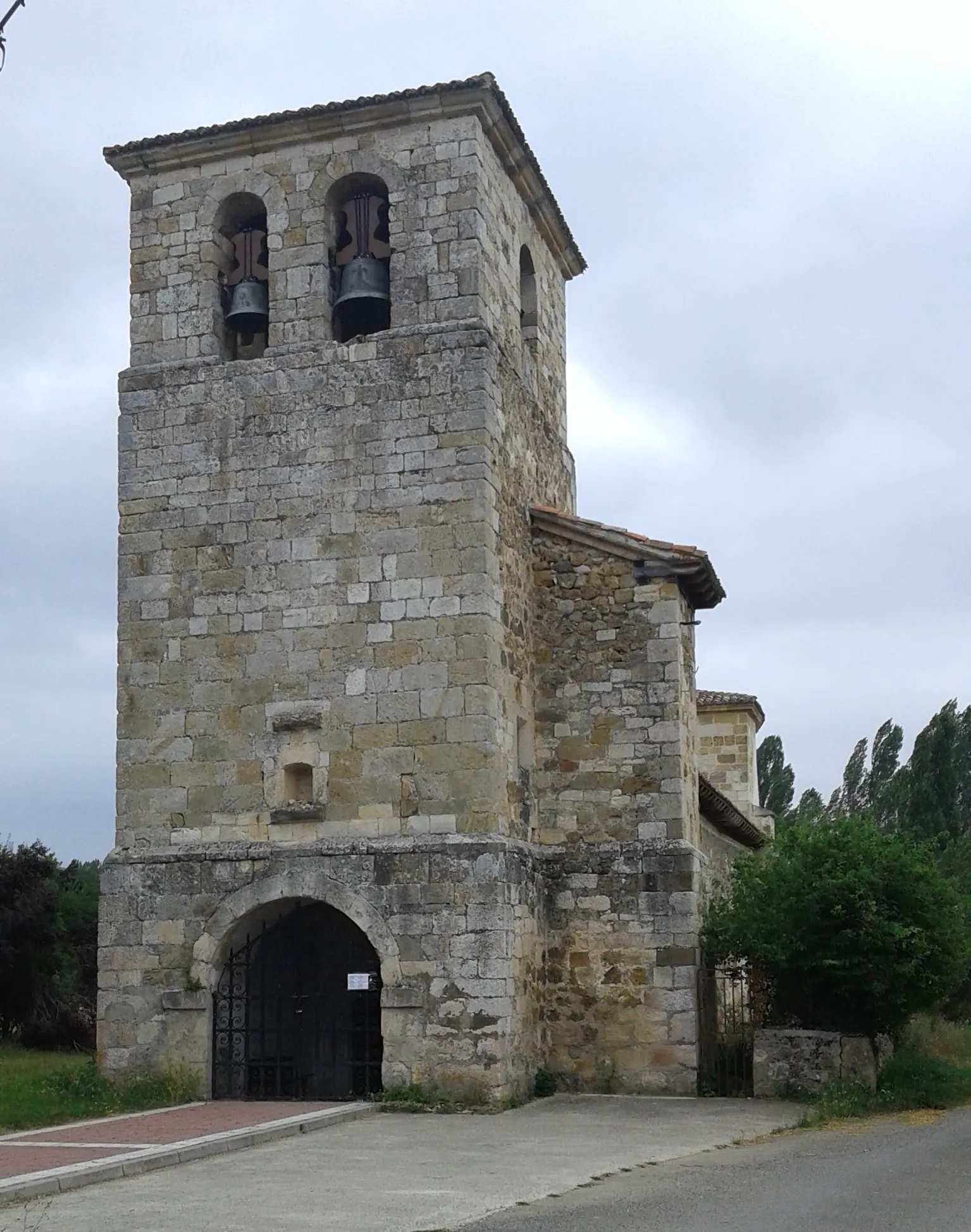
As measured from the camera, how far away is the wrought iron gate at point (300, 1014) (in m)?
13.9

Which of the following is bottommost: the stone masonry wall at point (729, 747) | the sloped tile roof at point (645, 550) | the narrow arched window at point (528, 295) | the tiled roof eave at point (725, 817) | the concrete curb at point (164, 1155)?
the concrete curb at point (164, 1155)

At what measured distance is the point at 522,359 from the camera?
640 inches

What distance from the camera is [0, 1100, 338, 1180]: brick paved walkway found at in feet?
32.8

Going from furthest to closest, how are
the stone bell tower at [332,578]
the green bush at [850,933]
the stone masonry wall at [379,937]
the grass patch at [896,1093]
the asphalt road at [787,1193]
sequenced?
the green bush at [850,933]
the stone bell tower at [332,578]
the stone masonry wall at [379,937]
the grass patch at [896,1093]
the asphalt road at [787,1193]

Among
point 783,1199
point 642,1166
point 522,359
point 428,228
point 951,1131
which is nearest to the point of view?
point 783,1199

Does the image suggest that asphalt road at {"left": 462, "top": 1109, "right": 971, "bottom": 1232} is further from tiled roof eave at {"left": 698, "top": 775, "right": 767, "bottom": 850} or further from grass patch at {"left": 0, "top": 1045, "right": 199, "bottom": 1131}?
tiled roof eave at {"left": 698, "top": 775, "right": 767, "bottom": 850}

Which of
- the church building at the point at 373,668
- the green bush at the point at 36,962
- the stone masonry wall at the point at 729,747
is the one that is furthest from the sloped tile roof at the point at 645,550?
the green bush at the point at 36,962

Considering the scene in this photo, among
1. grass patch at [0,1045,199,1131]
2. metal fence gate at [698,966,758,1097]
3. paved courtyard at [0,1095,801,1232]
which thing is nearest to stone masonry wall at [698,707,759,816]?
metal fence gate at [698,966,758,1097]

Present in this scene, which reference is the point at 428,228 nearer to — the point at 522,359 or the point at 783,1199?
the point at 522,359

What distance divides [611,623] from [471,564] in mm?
1931

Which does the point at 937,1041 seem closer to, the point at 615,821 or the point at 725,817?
the point at 725,817

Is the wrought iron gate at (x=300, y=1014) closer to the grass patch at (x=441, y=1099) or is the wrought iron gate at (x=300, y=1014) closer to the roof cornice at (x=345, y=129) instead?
the grass patch at (x=441, y=1099)

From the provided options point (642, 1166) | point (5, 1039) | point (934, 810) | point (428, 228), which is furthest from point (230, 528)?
point (934, 810)

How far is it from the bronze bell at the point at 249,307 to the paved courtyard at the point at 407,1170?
309 inches
